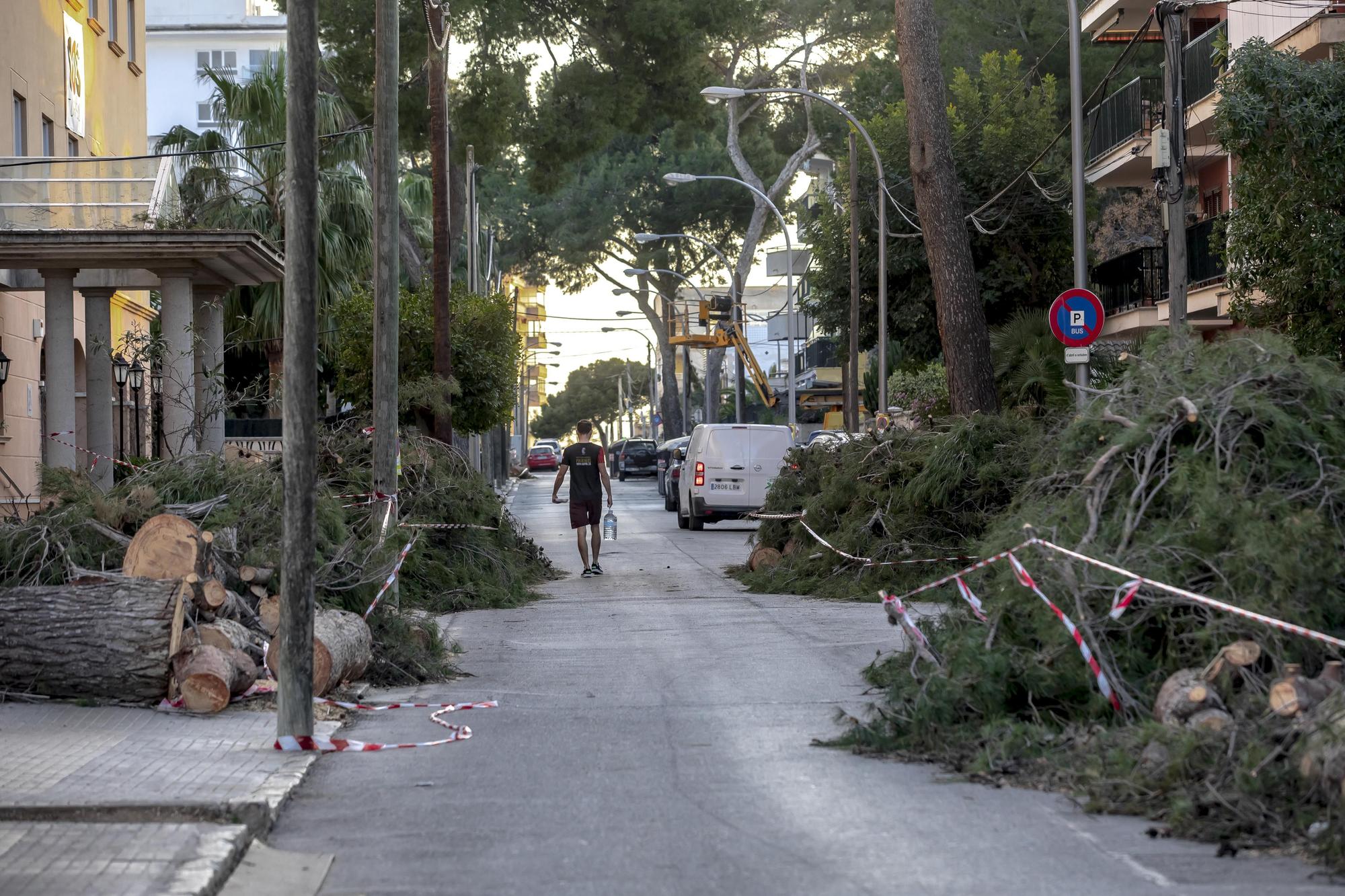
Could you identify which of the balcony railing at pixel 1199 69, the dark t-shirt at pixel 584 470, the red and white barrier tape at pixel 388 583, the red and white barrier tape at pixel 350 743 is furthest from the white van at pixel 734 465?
the red and white barrier tape at pixel 350 743

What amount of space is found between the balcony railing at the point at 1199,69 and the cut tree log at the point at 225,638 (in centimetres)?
2006

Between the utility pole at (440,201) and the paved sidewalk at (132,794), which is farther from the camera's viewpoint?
the utility pole at (440,201)

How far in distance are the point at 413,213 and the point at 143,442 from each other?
14242mm

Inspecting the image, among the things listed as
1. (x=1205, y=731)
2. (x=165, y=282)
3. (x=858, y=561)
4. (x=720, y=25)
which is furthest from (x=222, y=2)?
(x=1205, y=731)

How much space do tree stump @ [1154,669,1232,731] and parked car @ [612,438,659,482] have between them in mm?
56286

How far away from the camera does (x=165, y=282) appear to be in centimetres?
2061

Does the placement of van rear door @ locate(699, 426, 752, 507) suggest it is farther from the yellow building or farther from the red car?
the red car

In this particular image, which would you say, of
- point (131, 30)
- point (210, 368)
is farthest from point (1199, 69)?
point (131, 30)

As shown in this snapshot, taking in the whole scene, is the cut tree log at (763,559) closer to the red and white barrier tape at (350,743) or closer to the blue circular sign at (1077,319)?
the blue circular sign at (1077,319)

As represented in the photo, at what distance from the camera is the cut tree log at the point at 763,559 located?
17.9 m

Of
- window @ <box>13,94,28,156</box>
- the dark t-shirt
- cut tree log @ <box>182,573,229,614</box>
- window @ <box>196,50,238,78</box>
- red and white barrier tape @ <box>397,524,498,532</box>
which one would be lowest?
cut tree log @ <box>182,573,229,614</box>

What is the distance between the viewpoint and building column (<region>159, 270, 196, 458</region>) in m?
20.0

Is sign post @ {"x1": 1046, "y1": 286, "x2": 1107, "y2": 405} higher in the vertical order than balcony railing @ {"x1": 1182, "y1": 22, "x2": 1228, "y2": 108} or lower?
lower

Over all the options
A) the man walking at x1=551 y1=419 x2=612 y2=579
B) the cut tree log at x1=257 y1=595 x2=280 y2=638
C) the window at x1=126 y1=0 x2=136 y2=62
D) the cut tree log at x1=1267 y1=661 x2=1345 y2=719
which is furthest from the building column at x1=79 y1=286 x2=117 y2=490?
the cut tree log at x1=1267 y1=661 x2=1345 y2=719
